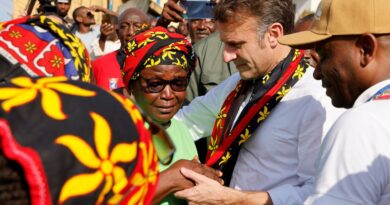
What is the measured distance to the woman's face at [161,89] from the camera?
9.85ft

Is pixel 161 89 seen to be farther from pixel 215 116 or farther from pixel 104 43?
pixel 104 43

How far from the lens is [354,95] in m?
2.21

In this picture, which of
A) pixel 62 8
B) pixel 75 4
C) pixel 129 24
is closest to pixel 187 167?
pixel 129 24

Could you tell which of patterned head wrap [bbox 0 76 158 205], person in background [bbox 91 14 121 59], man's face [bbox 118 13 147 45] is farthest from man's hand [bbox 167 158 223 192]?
person in background [bbox 91 14 121 59]

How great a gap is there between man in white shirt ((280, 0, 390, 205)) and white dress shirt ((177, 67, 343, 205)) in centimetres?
31

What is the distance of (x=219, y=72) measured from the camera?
529cm

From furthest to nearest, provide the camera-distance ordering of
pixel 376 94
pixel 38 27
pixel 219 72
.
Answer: pixel 219 72
pixel 376 94
pixel 38 27

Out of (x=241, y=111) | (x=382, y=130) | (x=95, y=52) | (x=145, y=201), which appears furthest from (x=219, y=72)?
(x=145, y=201)

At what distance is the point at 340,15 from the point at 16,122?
145 centimetres

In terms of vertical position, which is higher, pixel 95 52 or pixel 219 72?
pixel 219 72

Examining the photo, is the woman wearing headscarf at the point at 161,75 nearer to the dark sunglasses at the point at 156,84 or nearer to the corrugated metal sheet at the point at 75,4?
the dark sunglasses at the point at 156,84

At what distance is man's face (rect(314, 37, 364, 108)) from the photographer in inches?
84.7

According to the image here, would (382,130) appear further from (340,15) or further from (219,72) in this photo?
(219,72)

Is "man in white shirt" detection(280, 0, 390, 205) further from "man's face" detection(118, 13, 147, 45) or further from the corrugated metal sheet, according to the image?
the corrugated metal sheet
